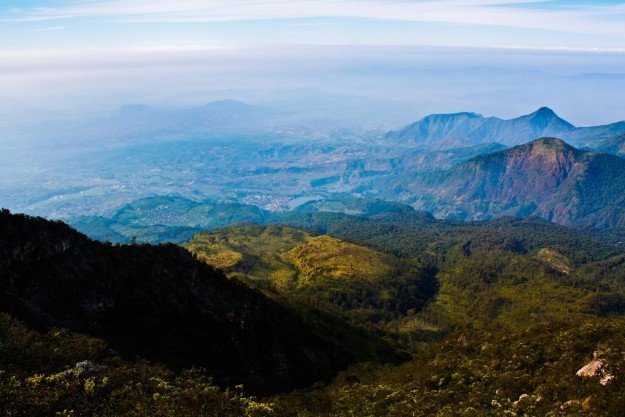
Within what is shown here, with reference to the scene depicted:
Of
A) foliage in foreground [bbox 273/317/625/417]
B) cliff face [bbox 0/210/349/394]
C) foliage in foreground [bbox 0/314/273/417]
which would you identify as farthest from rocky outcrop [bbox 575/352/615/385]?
cliff face [bbox 0/210/349/394]

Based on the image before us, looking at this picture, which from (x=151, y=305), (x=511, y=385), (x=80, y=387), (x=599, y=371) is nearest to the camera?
(x=80, y=387)

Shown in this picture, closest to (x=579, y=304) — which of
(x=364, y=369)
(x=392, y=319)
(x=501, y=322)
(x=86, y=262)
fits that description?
(x=501, y=322)

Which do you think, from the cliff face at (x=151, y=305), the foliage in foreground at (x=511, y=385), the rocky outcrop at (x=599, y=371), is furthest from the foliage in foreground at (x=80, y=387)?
the rocky outcrop at (x=599, y=371)

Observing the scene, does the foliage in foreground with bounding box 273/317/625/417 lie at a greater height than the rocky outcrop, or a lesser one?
lesser

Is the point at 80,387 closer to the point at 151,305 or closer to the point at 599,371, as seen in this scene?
the point at 151,305

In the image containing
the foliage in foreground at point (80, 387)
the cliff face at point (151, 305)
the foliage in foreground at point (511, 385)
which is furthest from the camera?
the cliff face at point (151, 305)

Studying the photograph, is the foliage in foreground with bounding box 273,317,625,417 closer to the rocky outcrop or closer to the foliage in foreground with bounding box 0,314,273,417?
the rocky outcrop

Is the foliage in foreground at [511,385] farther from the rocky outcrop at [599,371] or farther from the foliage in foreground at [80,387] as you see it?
the foliage in foreground at [80,387]

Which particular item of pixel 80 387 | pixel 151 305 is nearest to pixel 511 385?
pixel 80 387
